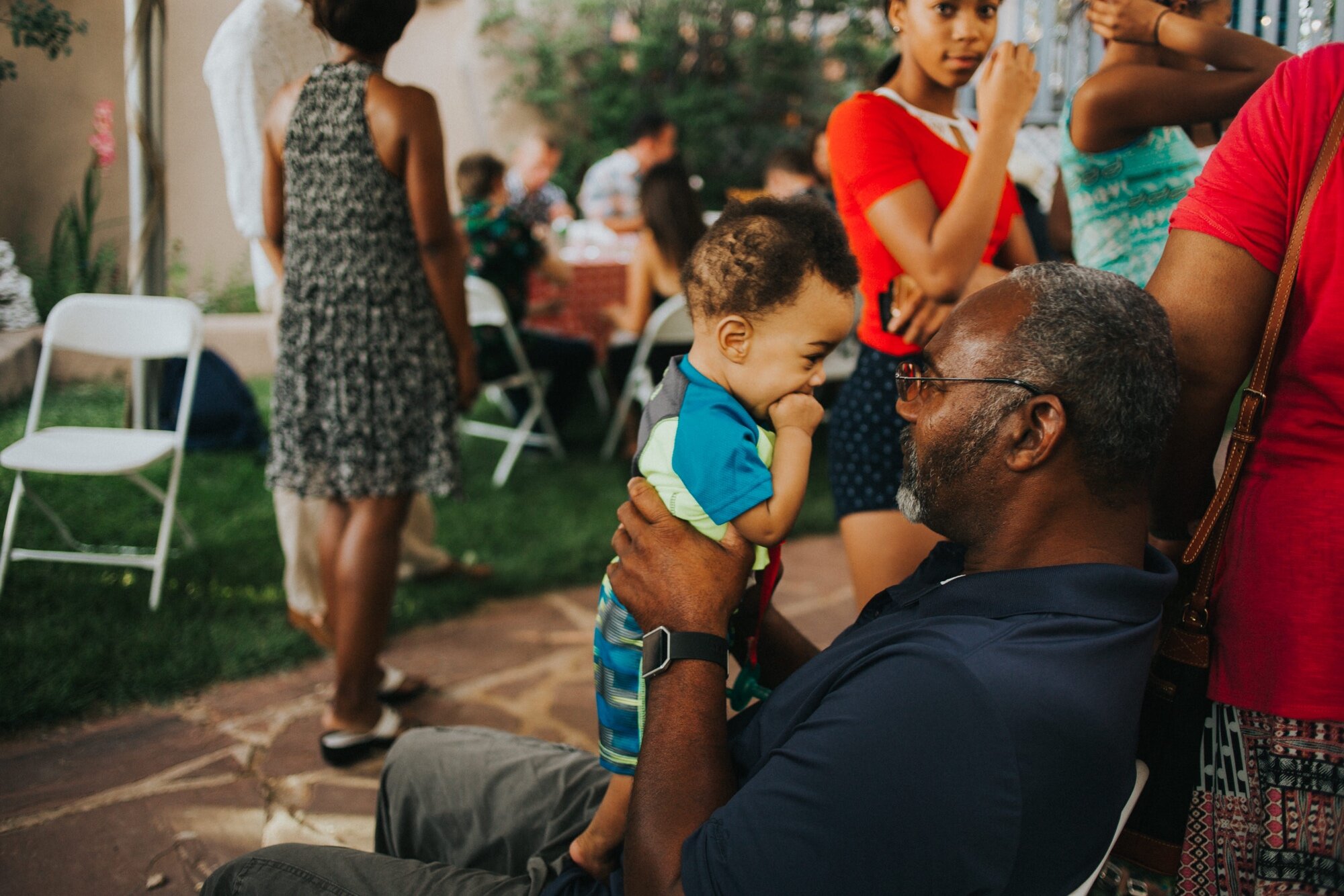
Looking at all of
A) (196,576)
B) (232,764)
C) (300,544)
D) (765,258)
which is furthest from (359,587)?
(765,258)

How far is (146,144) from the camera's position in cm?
393

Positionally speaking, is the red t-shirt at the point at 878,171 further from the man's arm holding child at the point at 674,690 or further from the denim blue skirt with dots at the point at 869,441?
the man's arm holding child at the point at 674,690

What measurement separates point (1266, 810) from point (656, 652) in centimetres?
88

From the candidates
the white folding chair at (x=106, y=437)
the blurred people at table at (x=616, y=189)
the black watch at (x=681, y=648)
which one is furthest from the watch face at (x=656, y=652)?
the blurred people at table at (x=616, y=189)

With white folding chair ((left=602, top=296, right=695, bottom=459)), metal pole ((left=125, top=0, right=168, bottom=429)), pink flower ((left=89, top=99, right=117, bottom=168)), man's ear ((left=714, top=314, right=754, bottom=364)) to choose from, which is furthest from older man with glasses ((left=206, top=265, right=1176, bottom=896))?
white folding chair ((left=602, top=296, right=695, bottom=459))

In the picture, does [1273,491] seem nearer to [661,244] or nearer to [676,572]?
[676,572]

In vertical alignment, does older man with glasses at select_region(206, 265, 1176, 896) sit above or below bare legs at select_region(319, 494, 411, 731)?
above

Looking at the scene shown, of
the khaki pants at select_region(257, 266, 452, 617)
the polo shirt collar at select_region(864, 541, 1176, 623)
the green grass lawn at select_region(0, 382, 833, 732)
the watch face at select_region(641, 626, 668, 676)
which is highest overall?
the polo shirt collar at select_region(864, 541, 1176, 623)

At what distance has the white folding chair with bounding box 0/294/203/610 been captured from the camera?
3.69 m

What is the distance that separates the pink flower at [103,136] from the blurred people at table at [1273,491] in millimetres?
3637

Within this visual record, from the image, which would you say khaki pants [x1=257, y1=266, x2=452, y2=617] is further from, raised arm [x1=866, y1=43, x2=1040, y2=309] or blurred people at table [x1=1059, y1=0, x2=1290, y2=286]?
blurred people at table [x1=1059, y1=0, x2=1290, y2=286]

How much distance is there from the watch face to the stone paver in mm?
1568

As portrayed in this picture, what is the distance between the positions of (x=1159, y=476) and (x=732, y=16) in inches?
578

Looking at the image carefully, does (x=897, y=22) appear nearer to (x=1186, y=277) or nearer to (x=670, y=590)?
(x=1186, y=277)
